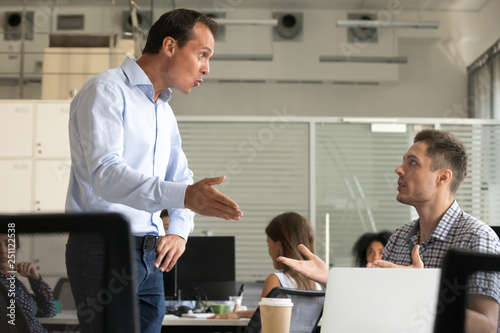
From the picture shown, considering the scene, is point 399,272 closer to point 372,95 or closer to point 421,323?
point 421,323

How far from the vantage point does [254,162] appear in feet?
23.9

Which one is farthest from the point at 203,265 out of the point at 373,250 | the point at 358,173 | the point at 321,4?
the point at 321,4

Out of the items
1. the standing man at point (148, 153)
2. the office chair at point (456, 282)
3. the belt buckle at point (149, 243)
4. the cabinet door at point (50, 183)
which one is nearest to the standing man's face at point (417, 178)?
the standing man at point (148, 153)

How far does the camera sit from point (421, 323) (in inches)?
55.5

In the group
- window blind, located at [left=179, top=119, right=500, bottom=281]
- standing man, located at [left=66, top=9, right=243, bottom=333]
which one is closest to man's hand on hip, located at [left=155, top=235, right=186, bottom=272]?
standing man, located at [left=66, top=9, right=243, bottom=333]

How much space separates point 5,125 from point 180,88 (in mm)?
4438

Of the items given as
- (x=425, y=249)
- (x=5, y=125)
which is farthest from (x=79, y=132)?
(x=5, y=125)

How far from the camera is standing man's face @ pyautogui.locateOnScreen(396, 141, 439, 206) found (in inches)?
101

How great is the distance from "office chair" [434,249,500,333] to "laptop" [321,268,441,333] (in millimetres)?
324

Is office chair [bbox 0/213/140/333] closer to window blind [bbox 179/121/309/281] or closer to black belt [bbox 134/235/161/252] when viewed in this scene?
black belt [bbox 134/235/161/252]

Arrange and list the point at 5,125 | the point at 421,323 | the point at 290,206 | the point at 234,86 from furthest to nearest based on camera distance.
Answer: the point at 234,86 → the point at 290,206 → the point at 5,125 → the point at 421,323

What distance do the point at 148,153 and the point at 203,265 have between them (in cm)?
282

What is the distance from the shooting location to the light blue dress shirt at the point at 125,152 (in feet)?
5.15

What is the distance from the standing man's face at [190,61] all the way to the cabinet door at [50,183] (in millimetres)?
4064
